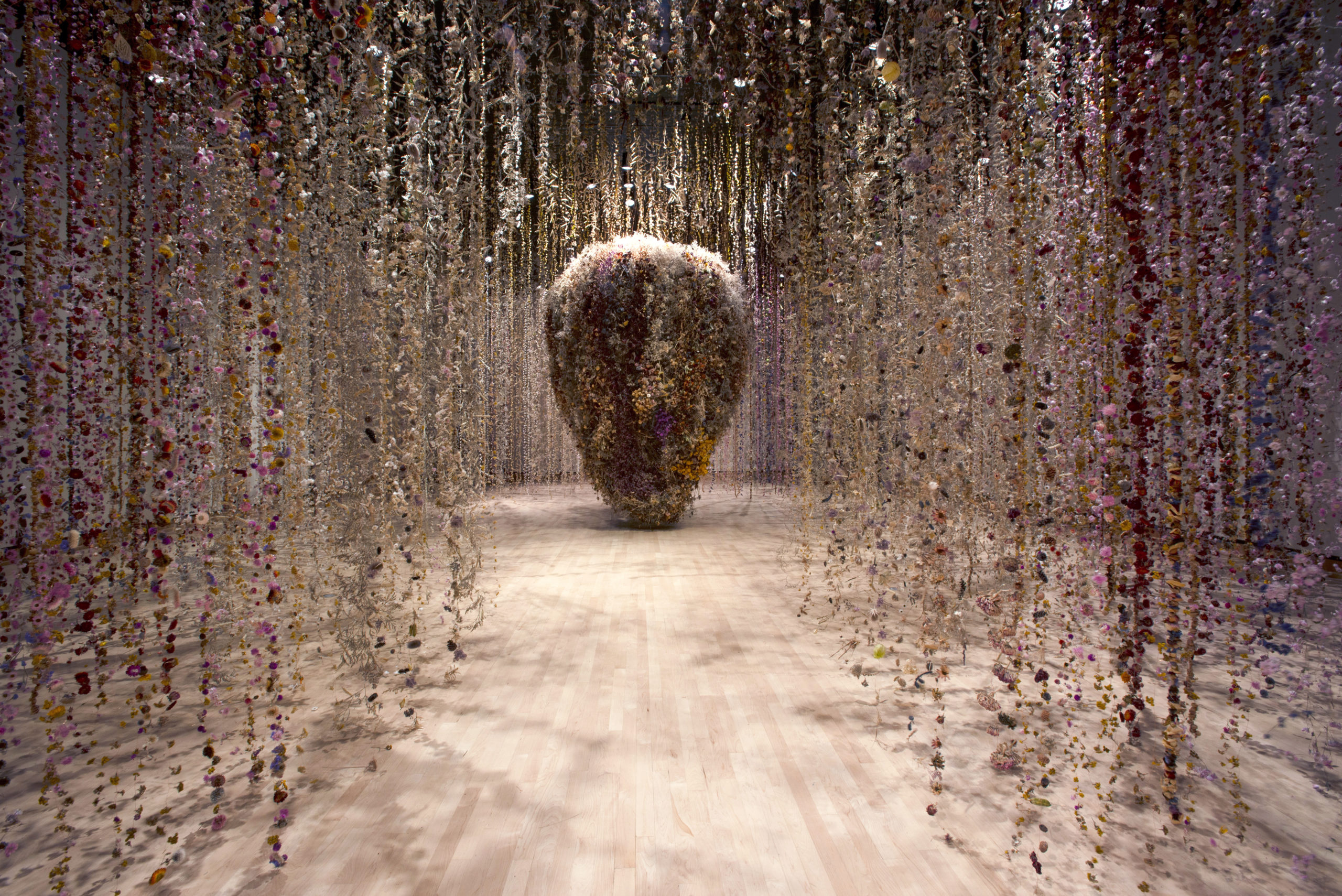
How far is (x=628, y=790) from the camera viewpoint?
4.67 ft

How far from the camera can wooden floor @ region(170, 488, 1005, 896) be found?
1.16 meters

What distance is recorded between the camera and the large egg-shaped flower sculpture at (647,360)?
425cm

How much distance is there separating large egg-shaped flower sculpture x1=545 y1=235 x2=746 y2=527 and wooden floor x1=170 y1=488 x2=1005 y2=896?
2.02 metres

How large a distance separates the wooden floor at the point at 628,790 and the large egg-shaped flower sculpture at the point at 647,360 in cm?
202

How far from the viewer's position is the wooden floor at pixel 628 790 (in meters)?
1.16

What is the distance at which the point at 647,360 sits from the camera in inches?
167

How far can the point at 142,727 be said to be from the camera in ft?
5.11

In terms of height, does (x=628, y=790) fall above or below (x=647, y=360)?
below

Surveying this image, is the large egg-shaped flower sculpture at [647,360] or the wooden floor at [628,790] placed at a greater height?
the large egg-shaped flower sculpture at [647,360]

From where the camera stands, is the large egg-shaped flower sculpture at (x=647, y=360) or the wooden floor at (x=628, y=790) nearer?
the wooden floor at (x=628, y=790)

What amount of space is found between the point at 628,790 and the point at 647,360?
314cm

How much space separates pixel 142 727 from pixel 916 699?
Result: 6.80 ft

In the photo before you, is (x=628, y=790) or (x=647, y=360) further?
(x=647, y=360)

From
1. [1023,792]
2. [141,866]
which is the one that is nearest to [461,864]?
[141,866]
